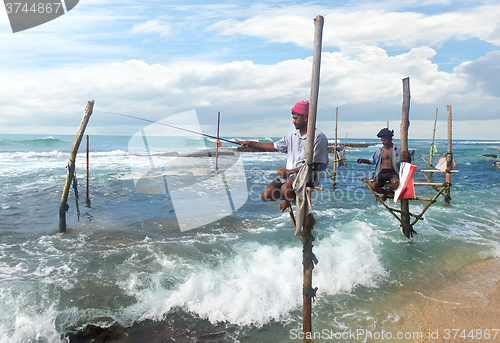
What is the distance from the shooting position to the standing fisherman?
14.0 ft

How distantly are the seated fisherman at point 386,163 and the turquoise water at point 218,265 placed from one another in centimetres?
171

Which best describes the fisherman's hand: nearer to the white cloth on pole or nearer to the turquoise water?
the white cloth on pole

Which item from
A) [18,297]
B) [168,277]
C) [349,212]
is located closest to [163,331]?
[168,277]

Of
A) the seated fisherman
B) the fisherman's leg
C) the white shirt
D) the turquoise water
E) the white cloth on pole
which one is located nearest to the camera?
the white cloth on pole

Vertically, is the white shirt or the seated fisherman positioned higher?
the white shirt

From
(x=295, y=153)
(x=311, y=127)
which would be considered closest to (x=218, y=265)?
(x=295, y=153)

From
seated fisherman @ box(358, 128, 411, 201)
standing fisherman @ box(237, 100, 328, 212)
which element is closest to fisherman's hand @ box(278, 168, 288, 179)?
standing fisherman @ box(237, 100, 328, 212)

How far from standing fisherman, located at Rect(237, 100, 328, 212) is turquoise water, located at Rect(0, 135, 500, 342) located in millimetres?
2318

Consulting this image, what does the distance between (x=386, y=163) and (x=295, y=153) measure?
15.1ft

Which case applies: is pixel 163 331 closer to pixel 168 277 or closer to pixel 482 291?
pixel 168 277

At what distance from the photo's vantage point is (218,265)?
7.60m

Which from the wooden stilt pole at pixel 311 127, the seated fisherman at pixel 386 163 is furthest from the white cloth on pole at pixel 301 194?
the seated fisherman at pixel 386 163

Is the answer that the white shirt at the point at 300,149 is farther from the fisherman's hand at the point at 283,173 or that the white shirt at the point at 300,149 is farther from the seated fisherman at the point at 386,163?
the seated fisherman at the point at 386,163

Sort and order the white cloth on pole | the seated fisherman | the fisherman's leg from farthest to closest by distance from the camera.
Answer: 1. the seated fisherman
2. the fisherman's leg
3. the white cloth on pole
